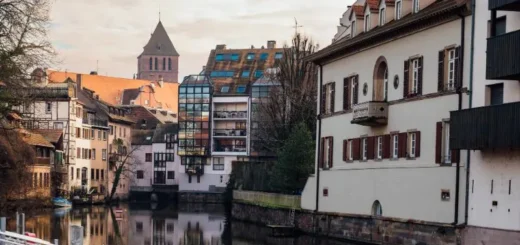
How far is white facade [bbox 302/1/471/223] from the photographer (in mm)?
38469

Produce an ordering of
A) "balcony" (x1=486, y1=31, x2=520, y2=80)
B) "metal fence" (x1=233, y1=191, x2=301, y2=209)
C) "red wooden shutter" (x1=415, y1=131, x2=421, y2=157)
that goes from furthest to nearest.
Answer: "metal fence" (x1=233, y1=191, x2=301, y2=209)
"red wooden shutter" (x1=415, y1=131, x2=421, y2=157)
"balcony" (x1=486, y1=31, x2=520, y2=80)

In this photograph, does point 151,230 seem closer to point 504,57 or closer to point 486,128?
point 486,128

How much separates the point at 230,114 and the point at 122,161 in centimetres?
1679

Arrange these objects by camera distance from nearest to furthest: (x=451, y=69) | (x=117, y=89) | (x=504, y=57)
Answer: (x=504, y=57) < (x=451, y=69) < (x=117, y=89)

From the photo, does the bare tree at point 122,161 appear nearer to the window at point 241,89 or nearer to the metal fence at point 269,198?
the window at point 241,89

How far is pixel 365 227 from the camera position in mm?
46125

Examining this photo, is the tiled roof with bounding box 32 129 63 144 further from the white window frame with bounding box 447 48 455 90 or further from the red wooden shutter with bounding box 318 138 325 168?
the white window frame with bounding box 447 48 455 90

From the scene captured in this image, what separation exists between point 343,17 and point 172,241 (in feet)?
78.7

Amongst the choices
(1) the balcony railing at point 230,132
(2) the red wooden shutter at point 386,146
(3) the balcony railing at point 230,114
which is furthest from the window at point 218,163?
(2) the red wooden shutter at point 386,146

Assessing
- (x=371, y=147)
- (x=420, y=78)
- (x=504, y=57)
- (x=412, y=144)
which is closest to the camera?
(x=504, y=57)

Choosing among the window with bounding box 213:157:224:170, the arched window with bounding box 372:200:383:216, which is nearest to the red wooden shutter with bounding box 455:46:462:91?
the arched window with bounding box 372:200:383:216

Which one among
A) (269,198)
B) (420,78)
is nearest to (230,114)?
(269,198)

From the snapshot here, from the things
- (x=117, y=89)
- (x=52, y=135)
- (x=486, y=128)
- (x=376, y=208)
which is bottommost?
(x=376, y=208)

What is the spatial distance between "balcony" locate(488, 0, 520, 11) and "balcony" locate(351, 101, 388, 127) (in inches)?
489
